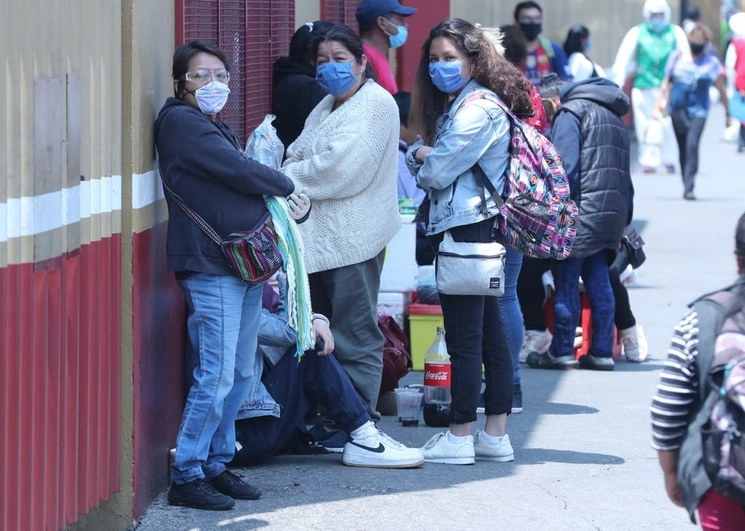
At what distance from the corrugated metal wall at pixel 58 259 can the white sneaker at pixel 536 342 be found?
4018 mm

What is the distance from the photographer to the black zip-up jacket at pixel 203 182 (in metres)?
5.09

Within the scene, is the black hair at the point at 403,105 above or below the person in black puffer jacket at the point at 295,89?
below

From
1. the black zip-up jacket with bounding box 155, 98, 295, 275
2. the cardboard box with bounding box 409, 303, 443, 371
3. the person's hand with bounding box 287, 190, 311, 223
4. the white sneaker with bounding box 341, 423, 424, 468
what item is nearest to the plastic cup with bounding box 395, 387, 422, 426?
the white sneaker with bounding box 341, 423, 424, 468

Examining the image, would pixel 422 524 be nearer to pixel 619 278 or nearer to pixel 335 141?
pixel 335 141

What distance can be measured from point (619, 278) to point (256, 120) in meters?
2.69

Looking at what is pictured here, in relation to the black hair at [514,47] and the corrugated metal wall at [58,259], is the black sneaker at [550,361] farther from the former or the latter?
the corrugated metal wall at [58,259]

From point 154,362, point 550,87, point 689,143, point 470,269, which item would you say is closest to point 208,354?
point 154,362

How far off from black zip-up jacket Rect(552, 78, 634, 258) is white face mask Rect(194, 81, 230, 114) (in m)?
3.29

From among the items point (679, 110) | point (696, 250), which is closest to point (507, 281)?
point (696, 250)

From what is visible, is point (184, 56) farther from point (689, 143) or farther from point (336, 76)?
point (689, 143)

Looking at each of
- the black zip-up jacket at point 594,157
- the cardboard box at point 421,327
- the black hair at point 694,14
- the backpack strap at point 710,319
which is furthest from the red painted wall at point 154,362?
the black hair at point 694,14

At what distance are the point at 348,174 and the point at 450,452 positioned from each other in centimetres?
124

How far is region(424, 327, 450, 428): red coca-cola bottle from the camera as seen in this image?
22.5 feet

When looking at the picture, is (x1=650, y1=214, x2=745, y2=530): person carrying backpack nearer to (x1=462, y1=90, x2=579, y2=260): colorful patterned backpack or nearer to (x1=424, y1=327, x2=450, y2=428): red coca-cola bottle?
(x1=462, y1=90, x2=579, y2=260): colorful patterned backpack
